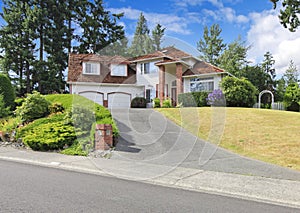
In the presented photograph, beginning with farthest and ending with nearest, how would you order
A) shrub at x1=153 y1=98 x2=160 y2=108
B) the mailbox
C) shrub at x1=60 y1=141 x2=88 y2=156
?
shrub at x1=153 y1=98 x2=160 y2=108, the mailbox, shrub at x1=60 y1=141 x2=88 y2=156

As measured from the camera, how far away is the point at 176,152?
888 centimetres

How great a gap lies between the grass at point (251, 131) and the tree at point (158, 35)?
2.15m

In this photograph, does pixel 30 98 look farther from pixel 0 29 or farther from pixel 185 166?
pixel 0 29

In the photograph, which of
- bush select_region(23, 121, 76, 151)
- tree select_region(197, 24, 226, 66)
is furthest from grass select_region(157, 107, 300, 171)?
tree select_region(197, 24, 226, 66)

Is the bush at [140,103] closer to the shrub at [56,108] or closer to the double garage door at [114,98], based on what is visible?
the double garage door at [114,98]

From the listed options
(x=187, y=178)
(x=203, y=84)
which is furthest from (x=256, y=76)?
(x=187, y=178)

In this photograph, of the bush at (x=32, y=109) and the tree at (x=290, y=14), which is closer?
the bush at (x=32, y=109)

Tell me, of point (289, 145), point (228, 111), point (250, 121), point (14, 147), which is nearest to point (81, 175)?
point (14, 147)

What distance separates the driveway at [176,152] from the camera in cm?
695

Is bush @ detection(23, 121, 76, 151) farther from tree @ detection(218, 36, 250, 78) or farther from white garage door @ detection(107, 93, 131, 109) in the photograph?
tree @ detection(218, 36, 250, 78)

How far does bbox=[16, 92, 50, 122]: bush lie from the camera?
41.0 feet

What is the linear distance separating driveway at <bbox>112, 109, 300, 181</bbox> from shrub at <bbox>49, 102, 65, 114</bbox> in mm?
2797

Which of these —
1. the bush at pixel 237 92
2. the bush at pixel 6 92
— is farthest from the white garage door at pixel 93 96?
the bush at pixel 237 92

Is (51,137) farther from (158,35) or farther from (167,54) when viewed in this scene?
(158,35)
